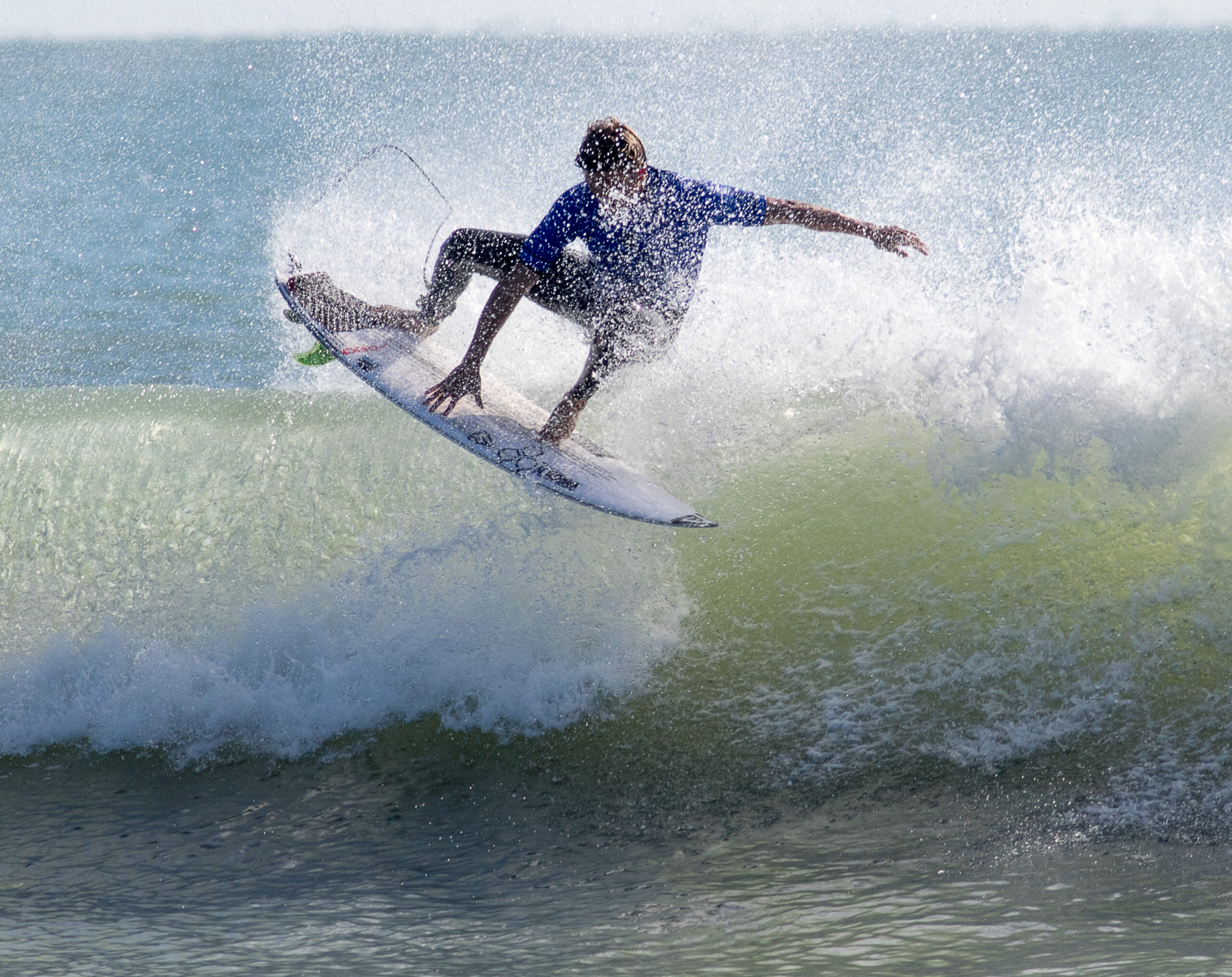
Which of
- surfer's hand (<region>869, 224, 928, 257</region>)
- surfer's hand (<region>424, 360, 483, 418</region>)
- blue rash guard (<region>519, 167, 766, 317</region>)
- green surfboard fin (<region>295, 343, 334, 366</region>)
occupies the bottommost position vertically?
surfer's hand (<region>424, 360, 483, 418</region>)

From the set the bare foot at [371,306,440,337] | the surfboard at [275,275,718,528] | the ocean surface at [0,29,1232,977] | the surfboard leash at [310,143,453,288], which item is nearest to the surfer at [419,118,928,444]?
the surfboard at [275,275,718,528]

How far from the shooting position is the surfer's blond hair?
13.3 feet

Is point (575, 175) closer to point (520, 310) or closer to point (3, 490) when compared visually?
point (520, 310)

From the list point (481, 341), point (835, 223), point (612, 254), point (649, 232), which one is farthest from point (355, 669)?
point (835, 223)

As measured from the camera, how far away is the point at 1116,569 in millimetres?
4820

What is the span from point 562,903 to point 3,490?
4.87m

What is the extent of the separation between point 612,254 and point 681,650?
1.94 metres

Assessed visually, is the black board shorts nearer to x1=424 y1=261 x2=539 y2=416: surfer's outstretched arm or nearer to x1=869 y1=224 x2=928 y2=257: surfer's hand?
x1=424 y1=261 x2=539 y2=416: surfer's outstretched arm

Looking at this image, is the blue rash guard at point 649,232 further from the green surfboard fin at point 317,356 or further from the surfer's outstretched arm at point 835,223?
the green surfboard fin at point 317,356

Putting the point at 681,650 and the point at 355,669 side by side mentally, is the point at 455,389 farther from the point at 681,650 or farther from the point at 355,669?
the point at 681,650

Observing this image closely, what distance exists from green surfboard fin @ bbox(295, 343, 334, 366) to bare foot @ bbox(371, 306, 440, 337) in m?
0.32

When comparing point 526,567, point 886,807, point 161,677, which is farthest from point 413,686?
point 886,807

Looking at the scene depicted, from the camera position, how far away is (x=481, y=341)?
15.0 ft

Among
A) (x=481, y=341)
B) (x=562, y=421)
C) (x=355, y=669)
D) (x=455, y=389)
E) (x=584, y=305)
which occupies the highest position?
(x=584, y=305)
